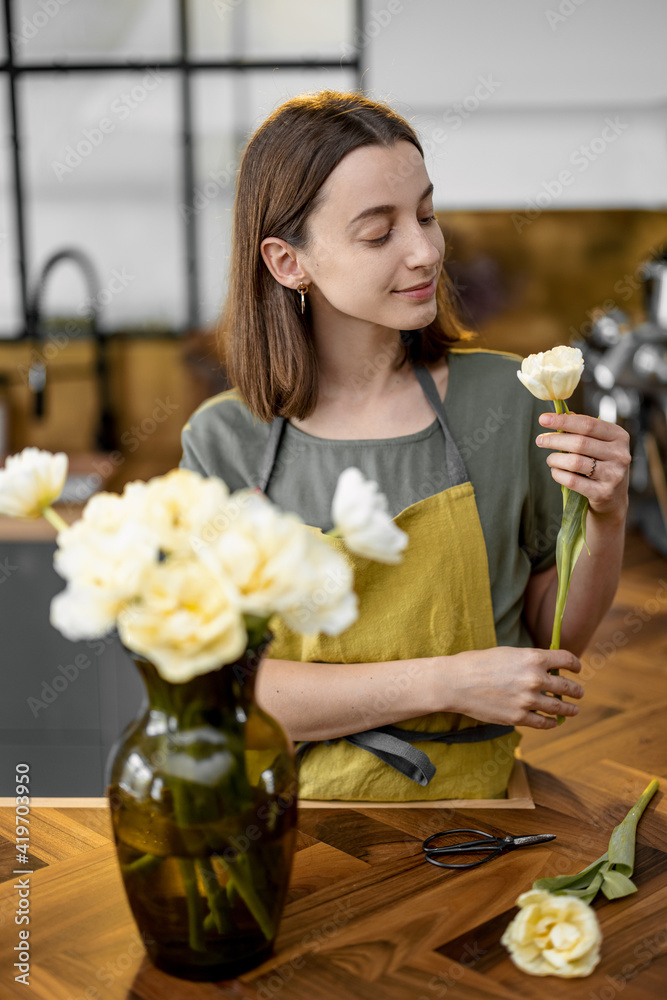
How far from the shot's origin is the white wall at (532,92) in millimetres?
4703

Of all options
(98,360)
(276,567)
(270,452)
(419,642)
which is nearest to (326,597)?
(276,567)

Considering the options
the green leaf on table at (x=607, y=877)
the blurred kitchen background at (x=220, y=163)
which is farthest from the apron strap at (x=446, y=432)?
the blurred kitchen background at (x=220, y=163)

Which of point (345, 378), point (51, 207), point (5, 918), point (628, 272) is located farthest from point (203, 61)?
point (5, 918)

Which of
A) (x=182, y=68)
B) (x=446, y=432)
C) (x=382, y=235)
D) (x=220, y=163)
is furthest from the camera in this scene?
(x=220, y=163)

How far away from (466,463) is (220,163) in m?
4.19

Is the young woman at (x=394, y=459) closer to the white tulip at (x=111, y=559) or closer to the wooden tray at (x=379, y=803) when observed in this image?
the wooden tray at (x=379, y=803)

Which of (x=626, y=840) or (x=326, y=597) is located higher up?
(x=326, y=597)

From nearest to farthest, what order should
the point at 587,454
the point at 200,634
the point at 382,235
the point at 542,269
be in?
1. the point at 200,634
2. the point at 587,454
3. the point at 382,235
4. the point at 542,269

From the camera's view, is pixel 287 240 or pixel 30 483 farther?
pixel 287 240

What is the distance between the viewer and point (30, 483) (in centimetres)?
73

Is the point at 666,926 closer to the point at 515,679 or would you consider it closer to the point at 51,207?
the point at 515,679

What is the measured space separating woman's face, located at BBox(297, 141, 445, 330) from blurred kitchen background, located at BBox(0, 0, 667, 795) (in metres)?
3.25

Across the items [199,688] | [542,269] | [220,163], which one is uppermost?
[199,688]

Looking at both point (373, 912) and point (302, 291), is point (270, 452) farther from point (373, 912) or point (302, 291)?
point (373, 912)
